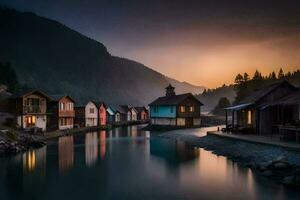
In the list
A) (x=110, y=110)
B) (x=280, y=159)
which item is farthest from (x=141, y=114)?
(x=280, y=159)

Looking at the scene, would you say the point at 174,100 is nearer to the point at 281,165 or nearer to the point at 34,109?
the point at 34,109

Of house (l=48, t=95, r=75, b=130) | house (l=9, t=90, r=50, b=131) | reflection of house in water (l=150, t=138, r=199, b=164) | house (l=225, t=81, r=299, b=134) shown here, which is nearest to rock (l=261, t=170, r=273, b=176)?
reflection of house in water (l=150, t=138, r=199, b=164)

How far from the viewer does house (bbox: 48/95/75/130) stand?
233 ft

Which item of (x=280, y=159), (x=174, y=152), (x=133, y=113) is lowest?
(x=174, y=152)

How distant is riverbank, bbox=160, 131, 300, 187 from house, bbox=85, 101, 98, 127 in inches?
1828

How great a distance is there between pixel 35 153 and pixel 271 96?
103 feet

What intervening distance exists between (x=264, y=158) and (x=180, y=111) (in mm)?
Answer: 48339

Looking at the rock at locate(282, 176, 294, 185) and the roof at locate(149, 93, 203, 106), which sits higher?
the roof at locate(149, 93, 203, 106)

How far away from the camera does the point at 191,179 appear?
28.9 metres

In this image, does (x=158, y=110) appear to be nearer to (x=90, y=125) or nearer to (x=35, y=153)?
(x=90, y=125)

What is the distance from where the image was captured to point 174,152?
43.8 meters

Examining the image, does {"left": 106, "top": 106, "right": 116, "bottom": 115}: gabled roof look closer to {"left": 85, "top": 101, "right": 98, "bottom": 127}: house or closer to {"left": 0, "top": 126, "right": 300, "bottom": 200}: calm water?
{"left": 85, "top": 101, "right": 98, "bottom": 127}: house

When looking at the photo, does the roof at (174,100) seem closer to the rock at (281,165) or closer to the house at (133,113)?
the house at (133,113)

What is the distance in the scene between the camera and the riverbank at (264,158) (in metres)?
26.7
